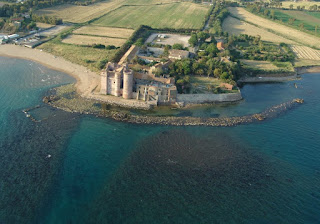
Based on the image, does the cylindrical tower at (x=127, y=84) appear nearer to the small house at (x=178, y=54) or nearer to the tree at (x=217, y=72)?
the tree at (x=217, y=72)

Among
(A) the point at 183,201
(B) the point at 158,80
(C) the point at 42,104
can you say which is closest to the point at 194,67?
(B) the point at 158,80

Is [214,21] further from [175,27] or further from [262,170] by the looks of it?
[262,170]

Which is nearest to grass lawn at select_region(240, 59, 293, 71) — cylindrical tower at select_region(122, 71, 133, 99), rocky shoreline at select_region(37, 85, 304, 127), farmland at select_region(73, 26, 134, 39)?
rocky shoreline at select_region(37, 85, 304, 127)

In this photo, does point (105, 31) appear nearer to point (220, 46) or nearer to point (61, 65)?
point (61, 65)

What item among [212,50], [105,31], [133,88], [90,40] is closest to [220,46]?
[212,50]

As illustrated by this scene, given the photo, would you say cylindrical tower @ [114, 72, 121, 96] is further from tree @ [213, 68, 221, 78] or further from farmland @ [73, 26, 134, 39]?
farmland @ [73, 26, 134, 39]

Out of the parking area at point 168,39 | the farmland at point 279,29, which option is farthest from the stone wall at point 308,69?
the parking area at point 168,39
